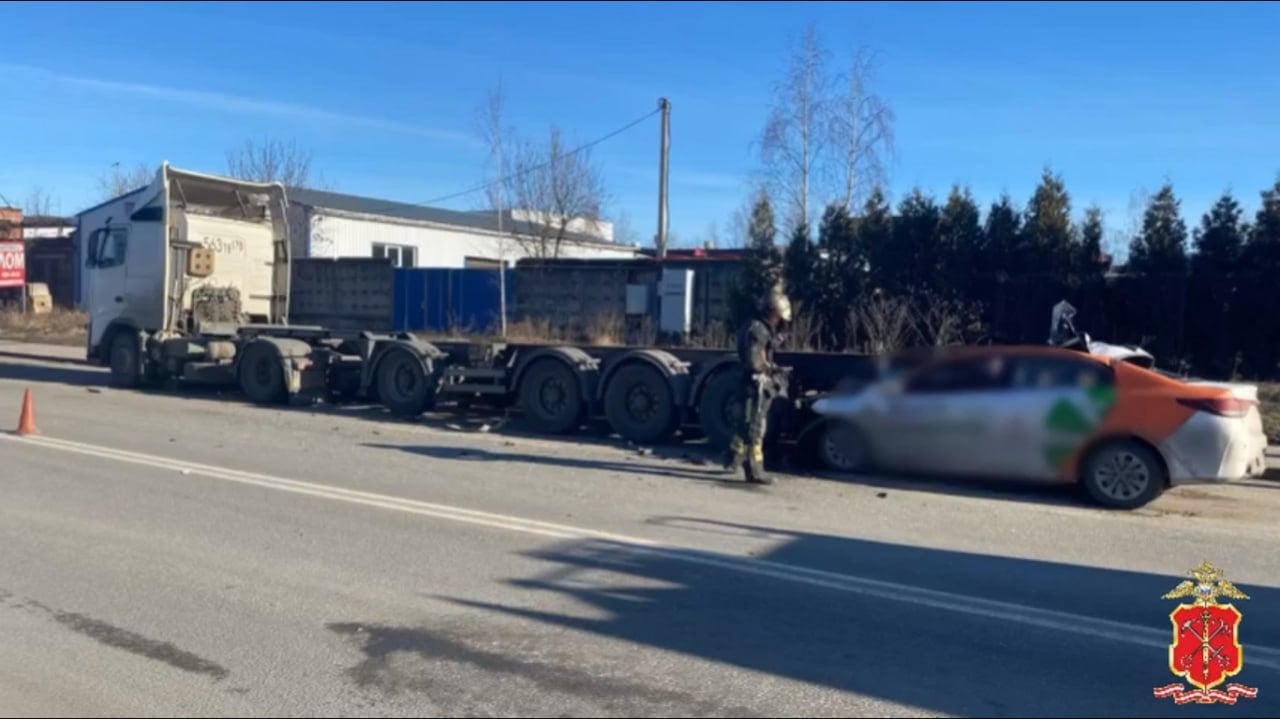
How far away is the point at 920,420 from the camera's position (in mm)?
10031

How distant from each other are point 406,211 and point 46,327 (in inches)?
545

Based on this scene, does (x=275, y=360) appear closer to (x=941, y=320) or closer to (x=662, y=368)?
(x=662, y=368)

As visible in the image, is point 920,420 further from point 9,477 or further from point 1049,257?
point 1049,257

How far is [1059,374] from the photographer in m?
9.65

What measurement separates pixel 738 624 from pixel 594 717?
1.45 meters

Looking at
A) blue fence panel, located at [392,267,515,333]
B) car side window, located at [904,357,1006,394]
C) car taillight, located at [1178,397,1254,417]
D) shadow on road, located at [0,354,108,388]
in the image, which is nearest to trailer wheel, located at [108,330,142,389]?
shadow on road, located at [0,354,108,388]

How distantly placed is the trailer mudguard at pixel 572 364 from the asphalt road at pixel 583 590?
2.28 metres

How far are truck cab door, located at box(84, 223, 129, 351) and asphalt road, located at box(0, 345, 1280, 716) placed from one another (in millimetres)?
7691

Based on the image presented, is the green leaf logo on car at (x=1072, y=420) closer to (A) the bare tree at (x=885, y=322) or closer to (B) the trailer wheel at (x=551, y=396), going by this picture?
(B) the trailer wheel at (x=551, y=396)

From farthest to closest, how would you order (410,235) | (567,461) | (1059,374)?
(410,235), (567,461), (1059,374)

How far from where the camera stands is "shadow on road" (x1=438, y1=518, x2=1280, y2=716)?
5.00m

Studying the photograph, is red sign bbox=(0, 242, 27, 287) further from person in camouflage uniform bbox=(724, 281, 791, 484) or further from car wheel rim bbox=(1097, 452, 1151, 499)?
car wheel rim bbox=(1097, 452, 1151, 499)

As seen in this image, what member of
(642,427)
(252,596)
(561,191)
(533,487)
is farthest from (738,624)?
(561,191)

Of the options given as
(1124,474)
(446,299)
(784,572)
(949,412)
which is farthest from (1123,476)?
(446,299)
